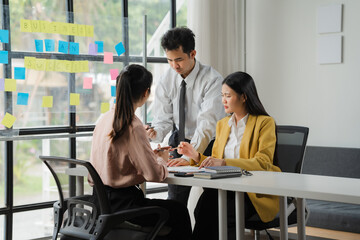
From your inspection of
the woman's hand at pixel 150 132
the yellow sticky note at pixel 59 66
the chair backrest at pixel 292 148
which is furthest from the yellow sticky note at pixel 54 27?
the chair backrest at pixel 292 148

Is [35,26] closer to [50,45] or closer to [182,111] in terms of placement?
[50,45]

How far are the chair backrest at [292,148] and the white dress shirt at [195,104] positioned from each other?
426 mm

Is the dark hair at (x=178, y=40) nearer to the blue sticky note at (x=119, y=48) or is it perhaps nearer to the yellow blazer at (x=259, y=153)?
the yellow blazer at (x=259, y=153)

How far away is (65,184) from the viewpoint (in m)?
2.40

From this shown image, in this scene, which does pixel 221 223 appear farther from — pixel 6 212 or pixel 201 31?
pixel 201 31

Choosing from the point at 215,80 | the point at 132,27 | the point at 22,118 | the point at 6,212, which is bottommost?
the point at 6,212

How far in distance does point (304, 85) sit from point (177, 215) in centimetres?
275

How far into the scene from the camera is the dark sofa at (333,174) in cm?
367

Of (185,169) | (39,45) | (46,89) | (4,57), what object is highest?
(39,45)

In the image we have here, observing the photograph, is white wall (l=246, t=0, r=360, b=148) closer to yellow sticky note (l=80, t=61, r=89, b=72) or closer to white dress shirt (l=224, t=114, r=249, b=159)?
yellow sticky note (l=80, t=61, r=89, b=72)

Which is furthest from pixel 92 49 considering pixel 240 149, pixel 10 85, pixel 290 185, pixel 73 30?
pixel 290 185

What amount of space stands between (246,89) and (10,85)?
178 cm

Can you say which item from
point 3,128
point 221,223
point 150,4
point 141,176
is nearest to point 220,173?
point 221,223

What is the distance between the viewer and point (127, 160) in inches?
90.1
